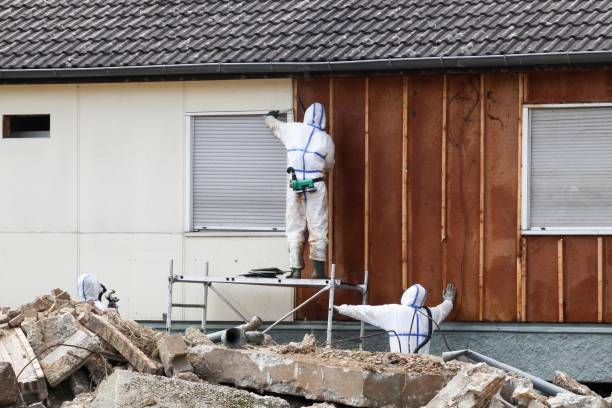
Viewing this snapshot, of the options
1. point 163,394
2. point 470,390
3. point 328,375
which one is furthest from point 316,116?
point 163,394

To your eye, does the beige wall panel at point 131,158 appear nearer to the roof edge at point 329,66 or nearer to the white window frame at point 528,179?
the roof edge at point 329,66

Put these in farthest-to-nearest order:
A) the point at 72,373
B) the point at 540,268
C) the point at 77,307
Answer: the point at 540,268 → the point at 77,307 → the point at 72,373

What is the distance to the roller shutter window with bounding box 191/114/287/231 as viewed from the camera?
17.5 metres

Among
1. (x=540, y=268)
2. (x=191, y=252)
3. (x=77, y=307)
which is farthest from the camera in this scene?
(x=191, y=252)

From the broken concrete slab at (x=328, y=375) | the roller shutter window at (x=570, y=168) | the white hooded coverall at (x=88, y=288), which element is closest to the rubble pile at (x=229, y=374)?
the broken concrete slab at (x=328, y=375)

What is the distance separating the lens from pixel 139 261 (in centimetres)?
1789

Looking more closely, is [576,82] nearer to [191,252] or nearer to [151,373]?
[191,252]

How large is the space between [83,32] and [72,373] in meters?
7.20

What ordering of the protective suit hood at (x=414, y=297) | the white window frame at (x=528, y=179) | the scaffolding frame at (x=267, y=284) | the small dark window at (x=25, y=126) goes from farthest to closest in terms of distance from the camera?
the small dark window at (x=25, y=126), the scaffolding frame at (x=267, y=284), the white window frame at (x=528, y=179), the protective suit hood at (x=414, y=297)

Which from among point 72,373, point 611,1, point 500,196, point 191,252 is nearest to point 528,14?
point 611,1

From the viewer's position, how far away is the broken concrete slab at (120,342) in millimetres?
12250

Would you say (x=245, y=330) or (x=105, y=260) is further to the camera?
(x=105, y=260)

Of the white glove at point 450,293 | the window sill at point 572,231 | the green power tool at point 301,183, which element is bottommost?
the white glove at point 450,293

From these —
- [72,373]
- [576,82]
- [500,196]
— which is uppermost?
[576,82]
